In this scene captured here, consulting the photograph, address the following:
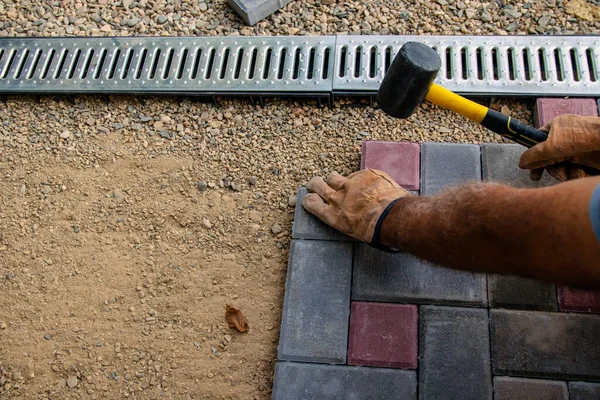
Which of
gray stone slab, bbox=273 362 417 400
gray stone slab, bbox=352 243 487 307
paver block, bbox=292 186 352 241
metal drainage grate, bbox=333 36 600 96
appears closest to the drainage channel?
metal drainage grate, bbox=333 36 600 96

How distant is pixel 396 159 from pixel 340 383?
3.24 ft

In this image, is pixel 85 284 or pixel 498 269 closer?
pixel 498 269

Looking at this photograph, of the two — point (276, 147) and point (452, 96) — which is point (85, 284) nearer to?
point (276, 147)

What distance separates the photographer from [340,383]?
7.23 feet

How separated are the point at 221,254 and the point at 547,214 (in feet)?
4.65

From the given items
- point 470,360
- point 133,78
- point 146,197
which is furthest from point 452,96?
point 133,78

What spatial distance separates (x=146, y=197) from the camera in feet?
8.83

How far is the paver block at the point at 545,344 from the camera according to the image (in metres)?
2.16

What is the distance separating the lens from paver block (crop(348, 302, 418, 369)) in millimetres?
2219

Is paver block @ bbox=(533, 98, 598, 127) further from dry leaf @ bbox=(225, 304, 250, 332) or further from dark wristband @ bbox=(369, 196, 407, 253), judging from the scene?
dry leaf @ bbox=(225, 304, 250, 332)

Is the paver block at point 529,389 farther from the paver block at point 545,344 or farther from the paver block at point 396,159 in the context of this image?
the paver block at point 396,159

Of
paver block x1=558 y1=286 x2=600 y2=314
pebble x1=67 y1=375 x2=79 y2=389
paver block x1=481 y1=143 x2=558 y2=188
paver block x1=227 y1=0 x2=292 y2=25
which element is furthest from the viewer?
paver block x1=227 y1=0 x2=292 y2=25

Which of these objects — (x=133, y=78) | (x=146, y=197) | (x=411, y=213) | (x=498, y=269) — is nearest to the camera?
(x=498, y=269)

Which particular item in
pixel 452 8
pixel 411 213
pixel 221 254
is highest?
pixel 452 8
